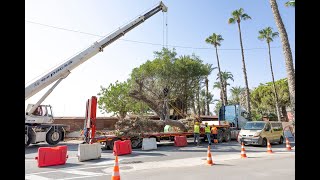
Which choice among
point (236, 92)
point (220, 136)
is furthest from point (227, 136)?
point (236, 92)

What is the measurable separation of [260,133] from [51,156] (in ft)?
47.8

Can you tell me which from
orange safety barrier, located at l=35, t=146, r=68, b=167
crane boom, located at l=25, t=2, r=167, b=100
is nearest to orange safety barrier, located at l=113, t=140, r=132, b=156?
orange safety barrier, located at l=35, t=146, r=68, b=167

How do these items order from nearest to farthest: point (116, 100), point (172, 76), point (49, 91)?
point (49, 91) < point (172, 76) < point (116, 100)

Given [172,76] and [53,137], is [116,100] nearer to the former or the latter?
[172,76]

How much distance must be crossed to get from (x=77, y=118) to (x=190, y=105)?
1607 cm

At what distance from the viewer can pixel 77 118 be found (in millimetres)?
38250

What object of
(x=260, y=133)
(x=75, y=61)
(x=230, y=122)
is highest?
(x=75, y=61)

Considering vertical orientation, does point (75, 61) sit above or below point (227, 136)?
above

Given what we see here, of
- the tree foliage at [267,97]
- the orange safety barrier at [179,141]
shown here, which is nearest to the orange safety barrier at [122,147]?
the orange safety barrier at [179,141]

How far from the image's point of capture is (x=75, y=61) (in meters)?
20.9

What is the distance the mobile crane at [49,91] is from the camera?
20.3 metres

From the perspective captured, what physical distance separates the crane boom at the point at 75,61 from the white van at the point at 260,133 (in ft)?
38.5
